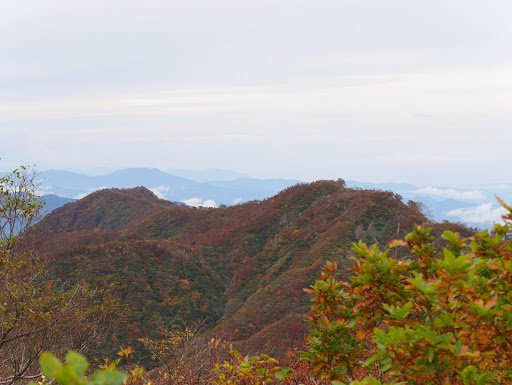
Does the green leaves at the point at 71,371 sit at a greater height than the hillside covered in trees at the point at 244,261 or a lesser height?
greater

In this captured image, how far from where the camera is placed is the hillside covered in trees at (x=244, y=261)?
90.8ft

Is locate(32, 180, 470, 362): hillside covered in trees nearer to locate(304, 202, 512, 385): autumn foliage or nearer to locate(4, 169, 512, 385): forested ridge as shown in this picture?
locate(4, 169, 512, 385): forested ridge

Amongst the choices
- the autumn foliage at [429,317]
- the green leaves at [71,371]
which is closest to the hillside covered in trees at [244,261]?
the autumn foliage at [429,317]

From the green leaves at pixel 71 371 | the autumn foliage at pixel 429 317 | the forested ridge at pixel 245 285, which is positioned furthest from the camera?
the forested ridge at pixel 245 285

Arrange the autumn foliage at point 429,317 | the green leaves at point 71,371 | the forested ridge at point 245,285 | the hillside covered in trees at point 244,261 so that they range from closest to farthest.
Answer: the green leaves at point 71,371, the autumn foliage at point 429,317, the forested ridge at point 245,285, the hillside covered in trees at point 244,261

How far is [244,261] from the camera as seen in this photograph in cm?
4025

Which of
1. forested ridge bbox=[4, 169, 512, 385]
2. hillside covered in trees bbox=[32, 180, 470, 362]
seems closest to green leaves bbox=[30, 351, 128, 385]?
forested ridge bbox=[4, 169, 512, 385]

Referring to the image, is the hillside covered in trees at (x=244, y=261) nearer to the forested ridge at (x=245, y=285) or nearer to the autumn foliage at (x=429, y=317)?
the forested ridge at (x=245, y=285)

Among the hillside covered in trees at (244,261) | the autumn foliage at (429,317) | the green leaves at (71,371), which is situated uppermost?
the green leaves at (71,371)

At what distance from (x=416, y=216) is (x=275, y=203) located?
1932 centimetres

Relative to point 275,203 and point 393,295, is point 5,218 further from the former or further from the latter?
point 275,203

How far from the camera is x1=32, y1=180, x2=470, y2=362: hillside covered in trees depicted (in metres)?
27.7

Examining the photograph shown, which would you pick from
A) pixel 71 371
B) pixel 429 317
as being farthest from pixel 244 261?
pixel 71 371

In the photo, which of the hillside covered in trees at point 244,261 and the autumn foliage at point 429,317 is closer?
the autumn foliage at point 429,317
